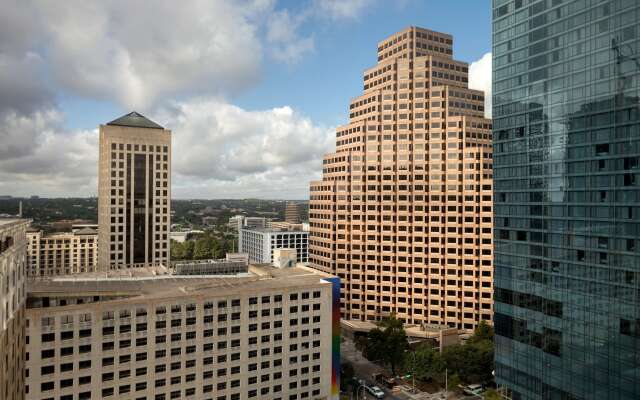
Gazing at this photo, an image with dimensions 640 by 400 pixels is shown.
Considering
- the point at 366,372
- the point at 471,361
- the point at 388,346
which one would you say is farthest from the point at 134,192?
the point at 471,361

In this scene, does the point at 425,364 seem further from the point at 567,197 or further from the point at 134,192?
the point at 134,192

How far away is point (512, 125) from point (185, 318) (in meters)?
70.2

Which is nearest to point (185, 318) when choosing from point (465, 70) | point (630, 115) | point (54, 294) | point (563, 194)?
point (54, 294)

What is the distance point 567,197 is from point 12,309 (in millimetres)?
83900

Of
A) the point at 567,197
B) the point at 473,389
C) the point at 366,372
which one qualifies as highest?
the point at 567,197

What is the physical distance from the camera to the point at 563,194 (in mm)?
78438

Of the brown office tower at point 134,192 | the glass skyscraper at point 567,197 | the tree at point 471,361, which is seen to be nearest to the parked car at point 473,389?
the tree at point 471,361

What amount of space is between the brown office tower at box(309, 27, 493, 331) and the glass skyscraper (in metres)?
52.6

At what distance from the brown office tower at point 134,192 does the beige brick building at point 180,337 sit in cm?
5627

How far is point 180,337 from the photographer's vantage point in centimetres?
8225

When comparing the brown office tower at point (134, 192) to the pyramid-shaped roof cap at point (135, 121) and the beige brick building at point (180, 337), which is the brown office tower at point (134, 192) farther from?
the beige brick building at point (180, 337)

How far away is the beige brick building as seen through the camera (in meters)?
74.1

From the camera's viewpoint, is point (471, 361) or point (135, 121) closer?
point (471, 361)

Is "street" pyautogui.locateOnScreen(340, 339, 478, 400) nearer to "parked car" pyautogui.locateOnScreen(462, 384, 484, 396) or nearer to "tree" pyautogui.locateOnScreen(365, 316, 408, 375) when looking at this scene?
"parked car" pyautogui.locateOnScreen(462, 384, 484, 396)
